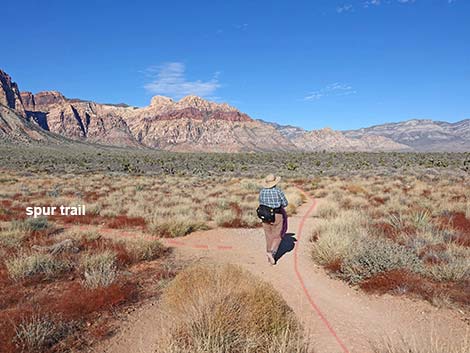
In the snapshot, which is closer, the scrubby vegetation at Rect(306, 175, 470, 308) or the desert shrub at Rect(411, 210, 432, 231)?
the scrubby vegetation at Rect(306, 175, 470, 308)

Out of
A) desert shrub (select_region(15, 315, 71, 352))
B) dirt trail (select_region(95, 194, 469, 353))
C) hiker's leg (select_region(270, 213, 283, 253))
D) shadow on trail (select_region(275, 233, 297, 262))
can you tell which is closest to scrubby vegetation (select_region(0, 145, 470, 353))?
desert shrub (select_region(15, 315, 71, 352))

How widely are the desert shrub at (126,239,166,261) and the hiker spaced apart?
104 inches

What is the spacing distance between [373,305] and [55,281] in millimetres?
5592

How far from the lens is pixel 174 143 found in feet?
652

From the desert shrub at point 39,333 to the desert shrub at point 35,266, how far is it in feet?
6.70

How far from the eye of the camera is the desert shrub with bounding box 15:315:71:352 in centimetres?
387

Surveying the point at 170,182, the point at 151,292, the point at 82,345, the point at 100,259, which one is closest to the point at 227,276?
the point at 151,292

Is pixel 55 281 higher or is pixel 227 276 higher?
pixel 227 276

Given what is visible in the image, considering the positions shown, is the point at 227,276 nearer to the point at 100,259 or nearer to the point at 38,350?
the point at 38,350

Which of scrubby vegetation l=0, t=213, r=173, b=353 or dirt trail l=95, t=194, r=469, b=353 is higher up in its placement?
scrubby vegetation l=0, t=213, r=173, b=353

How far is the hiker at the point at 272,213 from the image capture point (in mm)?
7023

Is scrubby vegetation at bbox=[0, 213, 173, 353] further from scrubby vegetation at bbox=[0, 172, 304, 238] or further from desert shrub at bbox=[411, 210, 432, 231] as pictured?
desert shrub at bbox=[411, 210, 432, 231]

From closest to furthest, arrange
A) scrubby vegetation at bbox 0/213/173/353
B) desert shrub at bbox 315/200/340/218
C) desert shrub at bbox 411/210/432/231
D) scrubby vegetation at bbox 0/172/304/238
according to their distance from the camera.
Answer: scrubby vegetation at bbox 0/213/173/353
desert shrub at bbox 411/210/432/231
scrubby vegetation at bbox 0/172/304/238
desert shrub at bbox 315/200/340/218

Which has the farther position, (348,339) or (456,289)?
(456,289)
